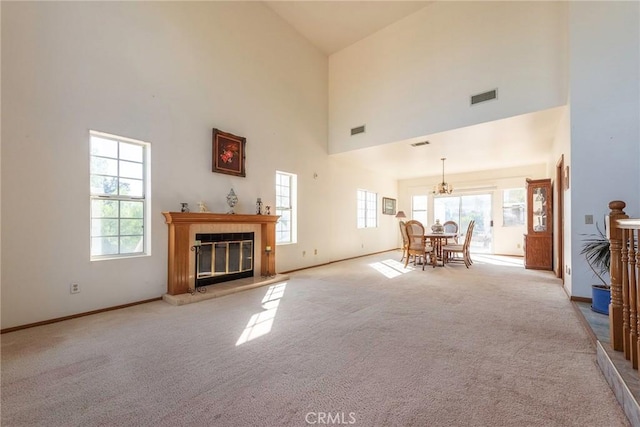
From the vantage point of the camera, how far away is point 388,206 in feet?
31.3

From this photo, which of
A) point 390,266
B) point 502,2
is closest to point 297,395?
point 390,266

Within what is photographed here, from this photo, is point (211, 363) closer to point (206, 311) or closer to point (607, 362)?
point (206, 311)

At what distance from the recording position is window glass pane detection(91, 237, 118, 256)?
3.30 m

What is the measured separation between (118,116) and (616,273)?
501 cm

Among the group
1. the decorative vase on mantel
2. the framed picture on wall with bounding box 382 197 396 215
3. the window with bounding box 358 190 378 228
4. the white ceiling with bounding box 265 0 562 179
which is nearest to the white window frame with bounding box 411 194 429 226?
the framed picture on wall with bounding box 382 197 396 215

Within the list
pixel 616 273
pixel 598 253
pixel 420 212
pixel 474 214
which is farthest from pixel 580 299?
pixel 420 212

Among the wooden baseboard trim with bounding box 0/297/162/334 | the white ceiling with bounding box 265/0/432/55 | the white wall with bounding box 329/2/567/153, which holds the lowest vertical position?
the wooden baseboard trim with bounding box 0/297/162/334

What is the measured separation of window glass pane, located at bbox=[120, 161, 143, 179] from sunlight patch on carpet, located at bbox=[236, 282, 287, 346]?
2357 mm

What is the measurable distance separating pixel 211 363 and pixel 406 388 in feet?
4.52

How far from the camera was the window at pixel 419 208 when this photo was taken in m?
Result: 9.70

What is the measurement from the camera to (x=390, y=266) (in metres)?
6.28

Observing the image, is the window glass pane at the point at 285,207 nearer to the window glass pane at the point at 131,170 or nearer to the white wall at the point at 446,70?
the white wall at the point at 446,70

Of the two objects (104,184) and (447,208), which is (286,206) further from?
(447,208)

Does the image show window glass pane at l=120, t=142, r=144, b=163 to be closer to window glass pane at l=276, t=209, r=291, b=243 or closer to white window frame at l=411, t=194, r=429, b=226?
window glass pane at l=276, t=209, r=291, b=243
